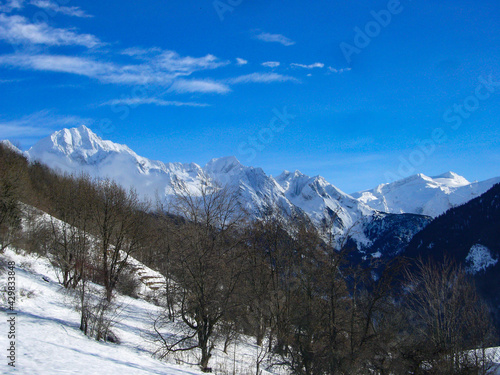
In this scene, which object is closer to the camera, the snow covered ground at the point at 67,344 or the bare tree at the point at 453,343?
the snow covered ground at the point at 67,344

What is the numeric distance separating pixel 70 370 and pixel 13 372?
5.44ft

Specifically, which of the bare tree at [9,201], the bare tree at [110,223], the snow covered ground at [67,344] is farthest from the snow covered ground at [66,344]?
the bare tree at [9,201]

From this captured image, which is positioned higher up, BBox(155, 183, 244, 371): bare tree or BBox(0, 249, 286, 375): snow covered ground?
BBox(155, 183, 244, 371): bare tree

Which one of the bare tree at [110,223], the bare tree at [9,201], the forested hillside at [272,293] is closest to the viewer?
the forested hillside at [272,293]

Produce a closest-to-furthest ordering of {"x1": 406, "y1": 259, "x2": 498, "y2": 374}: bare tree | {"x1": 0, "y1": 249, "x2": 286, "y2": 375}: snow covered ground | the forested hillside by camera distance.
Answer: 1. {"x1": 0, "y1": 249, "x2": 286, "y2": 375}: snow covered ground
2. the forested hillside
3. {"x1": 406, "y1": 259, "x2": 498, "y2": 374}: bare tree

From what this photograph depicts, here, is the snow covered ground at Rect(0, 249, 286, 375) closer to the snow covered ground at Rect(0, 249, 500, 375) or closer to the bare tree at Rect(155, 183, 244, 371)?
the snow covered ground at Rect(0, 249, 500, 375)

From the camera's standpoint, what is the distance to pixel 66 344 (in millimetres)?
14062

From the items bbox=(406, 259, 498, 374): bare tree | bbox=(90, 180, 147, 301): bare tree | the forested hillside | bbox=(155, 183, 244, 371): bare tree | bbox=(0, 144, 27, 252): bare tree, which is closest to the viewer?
the forested hillside

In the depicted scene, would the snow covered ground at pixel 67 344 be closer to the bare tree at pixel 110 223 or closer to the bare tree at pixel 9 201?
the bare tree at pixel 110 223

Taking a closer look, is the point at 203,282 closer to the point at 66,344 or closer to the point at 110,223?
the point at 66,344

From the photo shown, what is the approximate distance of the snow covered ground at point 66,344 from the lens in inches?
464

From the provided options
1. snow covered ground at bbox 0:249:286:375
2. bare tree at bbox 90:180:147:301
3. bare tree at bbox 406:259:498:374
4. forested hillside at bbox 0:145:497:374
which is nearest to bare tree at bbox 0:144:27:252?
forested hillside at bbox 0:145:497:374

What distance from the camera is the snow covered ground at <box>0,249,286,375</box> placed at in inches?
464

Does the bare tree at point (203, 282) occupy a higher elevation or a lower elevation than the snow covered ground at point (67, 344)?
higher
